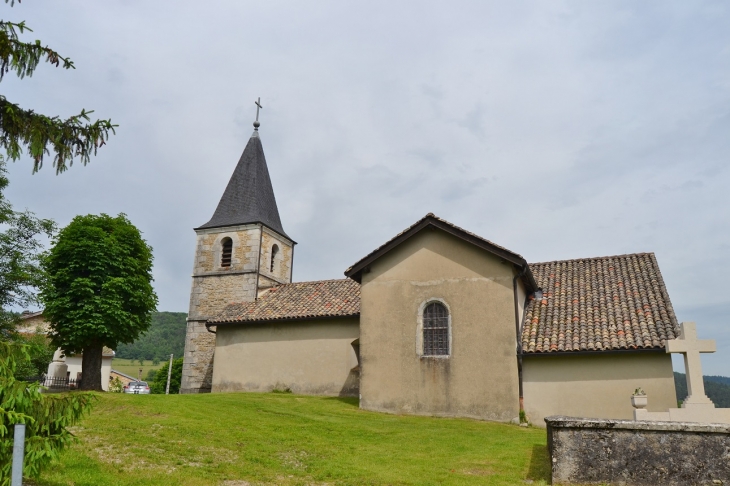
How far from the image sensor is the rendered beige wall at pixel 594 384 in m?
15.4

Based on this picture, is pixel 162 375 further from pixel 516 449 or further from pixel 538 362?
pixel 516 449

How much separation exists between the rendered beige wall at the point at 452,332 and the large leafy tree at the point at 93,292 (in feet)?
36.0

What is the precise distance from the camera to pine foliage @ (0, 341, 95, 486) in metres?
5.46

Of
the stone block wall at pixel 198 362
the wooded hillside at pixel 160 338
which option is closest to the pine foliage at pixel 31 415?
the stone block wall at pixel 198 362

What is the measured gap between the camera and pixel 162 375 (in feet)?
131

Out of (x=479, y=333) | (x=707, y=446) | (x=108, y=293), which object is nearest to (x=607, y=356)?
(x=479, y=333)

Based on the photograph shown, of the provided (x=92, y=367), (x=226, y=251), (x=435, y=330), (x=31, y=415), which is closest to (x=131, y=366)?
(x=226, y=251)

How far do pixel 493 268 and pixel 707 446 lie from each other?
9873mm

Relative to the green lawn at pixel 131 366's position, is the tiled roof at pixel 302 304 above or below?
above

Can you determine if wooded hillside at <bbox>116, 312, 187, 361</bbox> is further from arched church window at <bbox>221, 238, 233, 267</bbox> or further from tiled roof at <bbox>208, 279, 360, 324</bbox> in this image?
tiled roof at <bbox>208, 279, 360, 324</bbox>

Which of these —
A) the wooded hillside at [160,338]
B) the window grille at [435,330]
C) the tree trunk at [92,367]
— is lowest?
the tree trunk at [92,367]

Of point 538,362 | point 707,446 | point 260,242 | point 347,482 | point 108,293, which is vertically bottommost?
point 347,482

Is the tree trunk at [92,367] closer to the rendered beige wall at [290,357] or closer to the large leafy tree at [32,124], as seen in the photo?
the rendered beige wall at [290,357]

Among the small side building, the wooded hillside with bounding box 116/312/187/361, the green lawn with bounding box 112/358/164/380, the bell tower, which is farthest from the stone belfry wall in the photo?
the wooded hillside with bounding box 116/312/187/361
